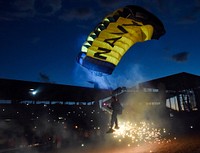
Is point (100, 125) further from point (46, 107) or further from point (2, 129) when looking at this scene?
point (2, 129)

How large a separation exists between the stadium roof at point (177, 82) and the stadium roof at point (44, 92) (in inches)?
288

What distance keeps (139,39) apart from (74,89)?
48.0 ft

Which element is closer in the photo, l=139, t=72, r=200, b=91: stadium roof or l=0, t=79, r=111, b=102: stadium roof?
l=0, t=79, r=111, b=102: stadium roof

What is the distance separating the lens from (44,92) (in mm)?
20594

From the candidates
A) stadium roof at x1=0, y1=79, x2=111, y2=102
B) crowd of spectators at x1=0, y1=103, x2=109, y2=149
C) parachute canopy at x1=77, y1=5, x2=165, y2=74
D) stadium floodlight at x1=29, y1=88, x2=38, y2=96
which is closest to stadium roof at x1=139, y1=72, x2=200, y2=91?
stadium roof at x1=0, y1=79, x2=111, y2=102

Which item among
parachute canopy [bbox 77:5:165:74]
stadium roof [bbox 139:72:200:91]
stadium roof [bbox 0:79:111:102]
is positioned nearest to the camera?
parachute canopy [bbox 77:5:165:74]

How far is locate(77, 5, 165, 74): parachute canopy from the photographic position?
755 cm

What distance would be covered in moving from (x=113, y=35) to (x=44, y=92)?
46.8 ft

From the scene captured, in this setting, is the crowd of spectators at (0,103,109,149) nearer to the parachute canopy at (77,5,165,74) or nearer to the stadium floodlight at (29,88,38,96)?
the stadium floodlight at (29,88,38,96)

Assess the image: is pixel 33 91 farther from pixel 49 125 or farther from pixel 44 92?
pixel 49 125

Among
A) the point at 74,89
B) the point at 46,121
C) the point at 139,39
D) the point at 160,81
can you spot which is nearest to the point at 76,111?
the point at 74,89

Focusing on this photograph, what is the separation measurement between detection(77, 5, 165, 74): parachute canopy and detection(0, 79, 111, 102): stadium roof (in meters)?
11.3

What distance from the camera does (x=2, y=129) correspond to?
16250 millimetres

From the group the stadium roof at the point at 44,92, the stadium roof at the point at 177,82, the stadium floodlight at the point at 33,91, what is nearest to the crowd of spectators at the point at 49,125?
the stadium roof at the point at 44,92
